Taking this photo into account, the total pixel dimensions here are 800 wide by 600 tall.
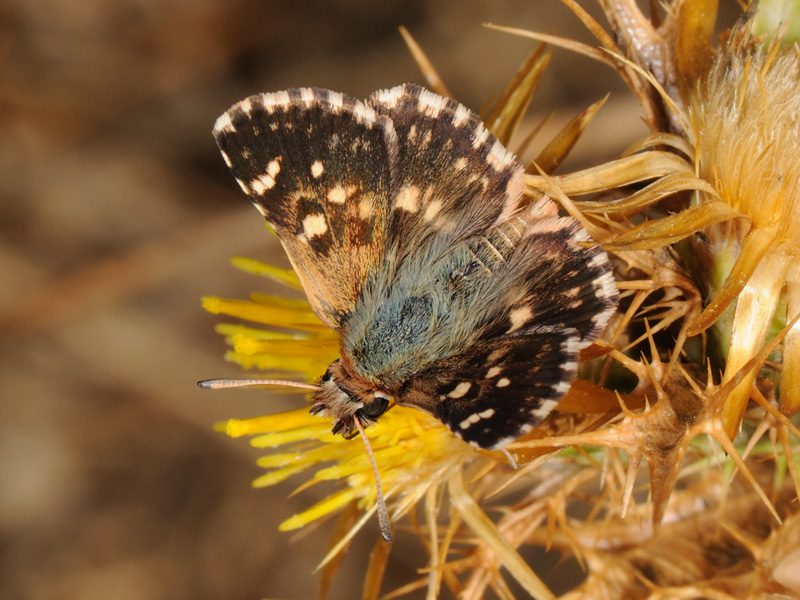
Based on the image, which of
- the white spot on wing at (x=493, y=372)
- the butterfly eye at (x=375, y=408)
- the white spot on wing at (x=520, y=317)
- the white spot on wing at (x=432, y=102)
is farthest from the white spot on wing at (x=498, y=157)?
the butterfly eye at (x=375, y=408)

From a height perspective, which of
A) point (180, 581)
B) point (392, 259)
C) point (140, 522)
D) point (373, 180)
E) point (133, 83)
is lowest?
point (180, 581)

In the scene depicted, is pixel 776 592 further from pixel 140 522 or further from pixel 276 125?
→ pixel 140 522

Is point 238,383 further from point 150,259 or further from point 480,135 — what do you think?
point 150,259

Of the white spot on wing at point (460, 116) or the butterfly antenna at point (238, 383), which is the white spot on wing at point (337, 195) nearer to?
the white spot on wing at point (460, 116)

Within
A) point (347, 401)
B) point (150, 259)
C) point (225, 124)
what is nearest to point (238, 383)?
point (347, 401)

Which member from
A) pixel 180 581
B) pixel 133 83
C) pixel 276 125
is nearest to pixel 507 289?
pixel 276 125

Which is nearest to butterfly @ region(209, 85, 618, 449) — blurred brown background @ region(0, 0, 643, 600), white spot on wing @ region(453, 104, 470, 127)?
white spot on wing @ region(453, 104, 470, 127)
